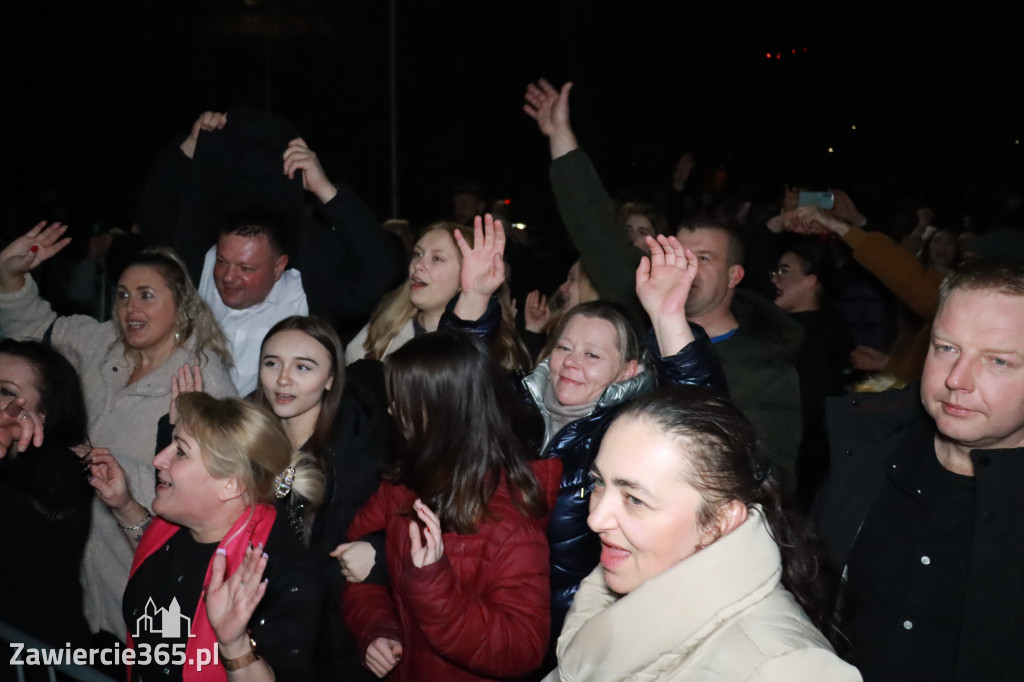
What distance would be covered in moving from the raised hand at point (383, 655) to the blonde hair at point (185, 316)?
5.10 feet

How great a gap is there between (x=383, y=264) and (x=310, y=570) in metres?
1.79

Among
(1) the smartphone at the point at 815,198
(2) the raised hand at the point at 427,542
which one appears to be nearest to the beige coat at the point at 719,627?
(2) the raised hand at the point at 427,542

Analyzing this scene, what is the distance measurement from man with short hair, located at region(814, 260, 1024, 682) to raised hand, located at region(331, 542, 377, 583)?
4.37 feet

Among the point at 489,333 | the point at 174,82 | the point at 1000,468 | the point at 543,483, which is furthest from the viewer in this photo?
the point at 174,82

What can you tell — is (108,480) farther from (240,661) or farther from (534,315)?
(534,315)

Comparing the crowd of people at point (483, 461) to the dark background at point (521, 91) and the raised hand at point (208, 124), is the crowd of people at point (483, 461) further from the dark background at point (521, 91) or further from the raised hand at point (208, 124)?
the dark background at point (521, 91)

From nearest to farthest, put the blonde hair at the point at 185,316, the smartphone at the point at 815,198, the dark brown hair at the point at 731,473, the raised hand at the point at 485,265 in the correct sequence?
1. the dark brown hair at the point at 731,473
2. the raised hand at the point at 485,265
3. the blonde hair at the point at 185,316
4. the smartphone at the point at 815,198

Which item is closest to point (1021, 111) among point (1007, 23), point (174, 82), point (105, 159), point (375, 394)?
point (1007, 23)

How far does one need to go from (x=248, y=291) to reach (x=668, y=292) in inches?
88.5

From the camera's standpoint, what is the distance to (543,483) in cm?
274

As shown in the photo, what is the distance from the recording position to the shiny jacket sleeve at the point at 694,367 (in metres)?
2.47

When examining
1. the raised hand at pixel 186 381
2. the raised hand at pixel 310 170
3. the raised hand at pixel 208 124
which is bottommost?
the raised hand at pixel 186 381

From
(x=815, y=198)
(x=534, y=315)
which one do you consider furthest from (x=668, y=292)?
(x=815, y=198)

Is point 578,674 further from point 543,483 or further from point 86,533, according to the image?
point 86,533
